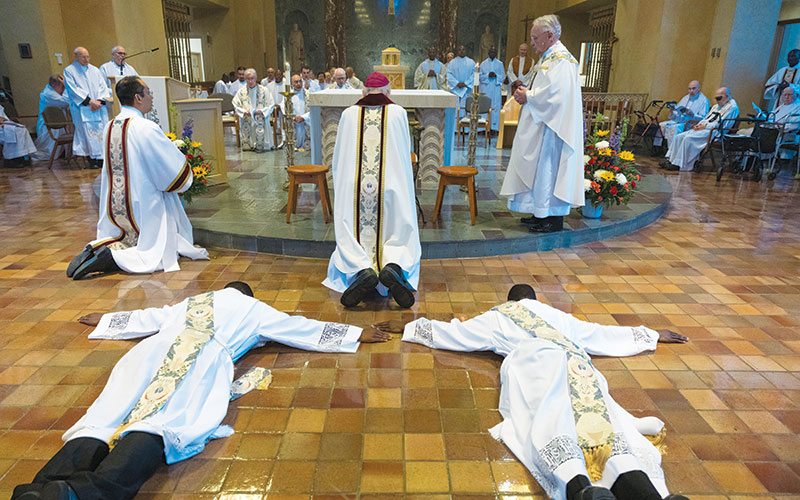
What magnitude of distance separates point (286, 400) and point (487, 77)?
12.4 m

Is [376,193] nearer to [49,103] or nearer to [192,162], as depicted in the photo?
[192,162]

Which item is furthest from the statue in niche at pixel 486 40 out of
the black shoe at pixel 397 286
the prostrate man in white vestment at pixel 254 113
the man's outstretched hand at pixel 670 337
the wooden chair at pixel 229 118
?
the man's outstretched hand at pixel 670 337

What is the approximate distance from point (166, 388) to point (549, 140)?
3922 millimetres

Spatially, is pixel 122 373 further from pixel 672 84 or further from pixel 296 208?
pixel 672 84

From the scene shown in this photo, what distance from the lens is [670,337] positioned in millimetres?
3297

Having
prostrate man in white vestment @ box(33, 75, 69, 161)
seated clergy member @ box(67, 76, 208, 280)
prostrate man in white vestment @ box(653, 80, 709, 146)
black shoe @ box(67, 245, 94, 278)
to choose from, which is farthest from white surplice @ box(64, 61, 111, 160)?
prostrate man in white vestment @ box(653, 80, 709, 146)

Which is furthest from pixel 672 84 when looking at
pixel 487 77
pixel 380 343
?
pixel 380 343

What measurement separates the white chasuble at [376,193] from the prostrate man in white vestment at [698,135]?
7260 mm

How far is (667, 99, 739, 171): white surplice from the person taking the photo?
9305 mm

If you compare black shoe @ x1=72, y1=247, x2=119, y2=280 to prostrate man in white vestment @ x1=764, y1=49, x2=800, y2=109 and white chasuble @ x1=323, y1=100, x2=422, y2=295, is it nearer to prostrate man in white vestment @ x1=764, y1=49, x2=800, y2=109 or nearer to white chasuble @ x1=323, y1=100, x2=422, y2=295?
white chasuble @ x1=323, y1=100, x2=422, y2=295

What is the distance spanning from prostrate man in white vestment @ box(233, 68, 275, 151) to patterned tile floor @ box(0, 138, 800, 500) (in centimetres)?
495

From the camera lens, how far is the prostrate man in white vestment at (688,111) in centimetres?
1025

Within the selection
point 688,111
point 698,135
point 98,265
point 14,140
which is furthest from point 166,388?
point 688,111

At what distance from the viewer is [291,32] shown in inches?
724
